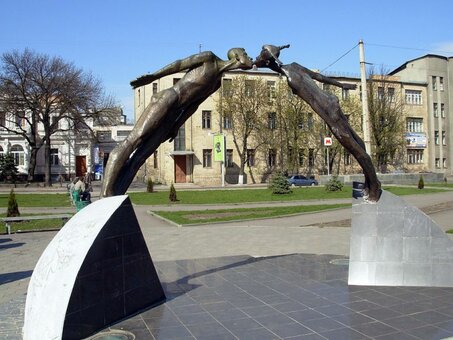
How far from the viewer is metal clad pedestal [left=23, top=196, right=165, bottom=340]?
5.15 meters

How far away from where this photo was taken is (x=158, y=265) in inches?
386

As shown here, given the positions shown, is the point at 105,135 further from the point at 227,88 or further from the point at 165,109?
the point at 165,109

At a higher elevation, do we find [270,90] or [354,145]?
[270,90]

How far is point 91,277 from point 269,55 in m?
4.94

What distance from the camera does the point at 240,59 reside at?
8227mm

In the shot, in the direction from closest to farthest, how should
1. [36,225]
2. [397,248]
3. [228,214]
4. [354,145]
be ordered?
[397,248], [354,145], [36,225], [228,214]

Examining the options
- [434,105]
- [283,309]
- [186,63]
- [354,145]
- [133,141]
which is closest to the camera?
[283,309]

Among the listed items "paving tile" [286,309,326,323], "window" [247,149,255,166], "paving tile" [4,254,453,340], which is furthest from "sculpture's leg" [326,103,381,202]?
"window" [247,149,255,166]

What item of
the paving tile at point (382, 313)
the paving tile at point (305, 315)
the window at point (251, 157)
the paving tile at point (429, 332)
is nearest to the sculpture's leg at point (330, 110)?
the paving tile at point (382, 313)

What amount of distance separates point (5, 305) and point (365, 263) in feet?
19.9

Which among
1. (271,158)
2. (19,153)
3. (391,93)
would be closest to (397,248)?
(271,158)

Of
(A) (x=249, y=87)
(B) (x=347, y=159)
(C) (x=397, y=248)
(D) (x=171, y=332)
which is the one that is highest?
(A) (x=249, y=87)

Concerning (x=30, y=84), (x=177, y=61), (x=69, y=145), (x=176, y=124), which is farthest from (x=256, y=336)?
(x=69, y=145)

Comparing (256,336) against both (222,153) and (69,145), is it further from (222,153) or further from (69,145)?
(69,145)
